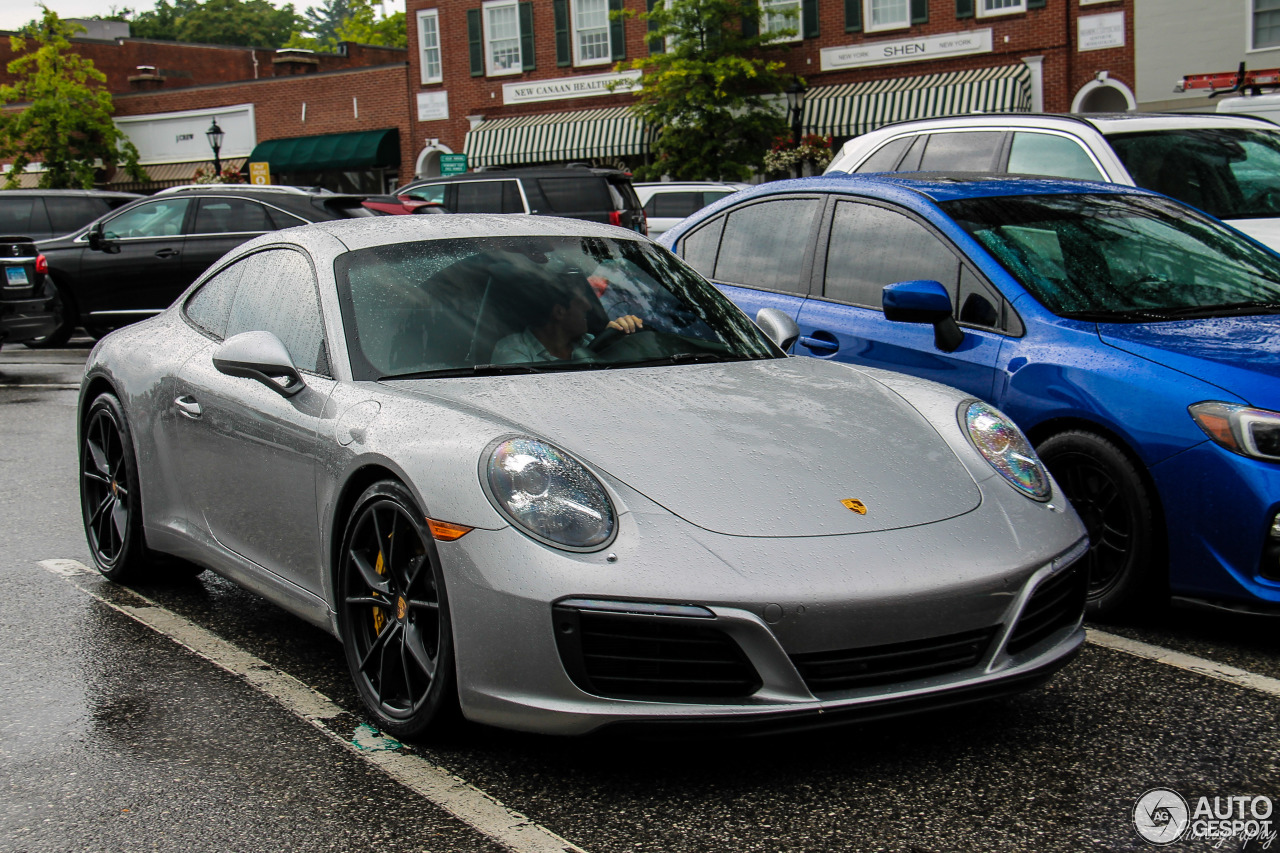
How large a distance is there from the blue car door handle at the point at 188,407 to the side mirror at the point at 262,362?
56cm

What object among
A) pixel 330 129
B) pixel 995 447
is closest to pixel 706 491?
pixel 995 447

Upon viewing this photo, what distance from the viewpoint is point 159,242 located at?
1525 cm

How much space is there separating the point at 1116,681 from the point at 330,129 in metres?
40.5

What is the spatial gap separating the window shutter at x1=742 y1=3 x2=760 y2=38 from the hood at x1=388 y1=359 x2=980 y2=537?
29.0 m

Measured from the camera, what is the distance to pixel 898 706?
3.15 m

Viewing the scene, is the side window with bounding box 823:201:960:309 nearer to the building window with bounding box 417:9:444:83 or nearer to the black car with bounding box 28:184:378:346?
the black car with bounding box 28:184:378:346

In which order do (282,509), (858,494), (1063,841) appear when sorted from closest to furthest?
(1063,841) → (858,494) → (282,509)

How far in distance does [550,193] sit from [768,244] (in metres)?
14.1

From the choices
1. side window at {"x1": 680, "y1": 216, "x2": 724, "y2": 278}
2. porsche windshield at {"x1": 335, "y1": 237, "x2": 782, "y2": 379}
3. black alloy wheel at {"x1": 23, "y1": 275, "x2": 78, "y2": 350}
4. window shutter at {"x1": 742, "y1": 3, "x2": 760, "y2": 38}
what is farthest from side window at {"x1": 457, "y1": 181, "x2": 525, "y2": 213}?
porsche windshield at {"x1": 335, "y1": 237, "x2": 782, "y2": 379}

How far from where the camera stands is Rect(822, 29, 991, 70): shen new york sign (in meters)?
30.0

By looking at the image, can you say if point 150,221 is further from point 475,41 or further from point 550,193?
point 475,41

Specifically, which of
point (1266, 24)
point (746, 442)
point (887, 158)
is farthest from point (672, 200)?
point (746, 442)

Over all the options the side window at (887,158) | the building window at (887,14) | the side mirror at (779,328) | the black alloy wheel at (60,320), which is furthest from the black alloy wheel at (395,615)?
the building window at (887,14)

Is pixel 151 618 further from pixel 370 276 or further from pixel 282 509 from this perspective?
pixel 370 276
